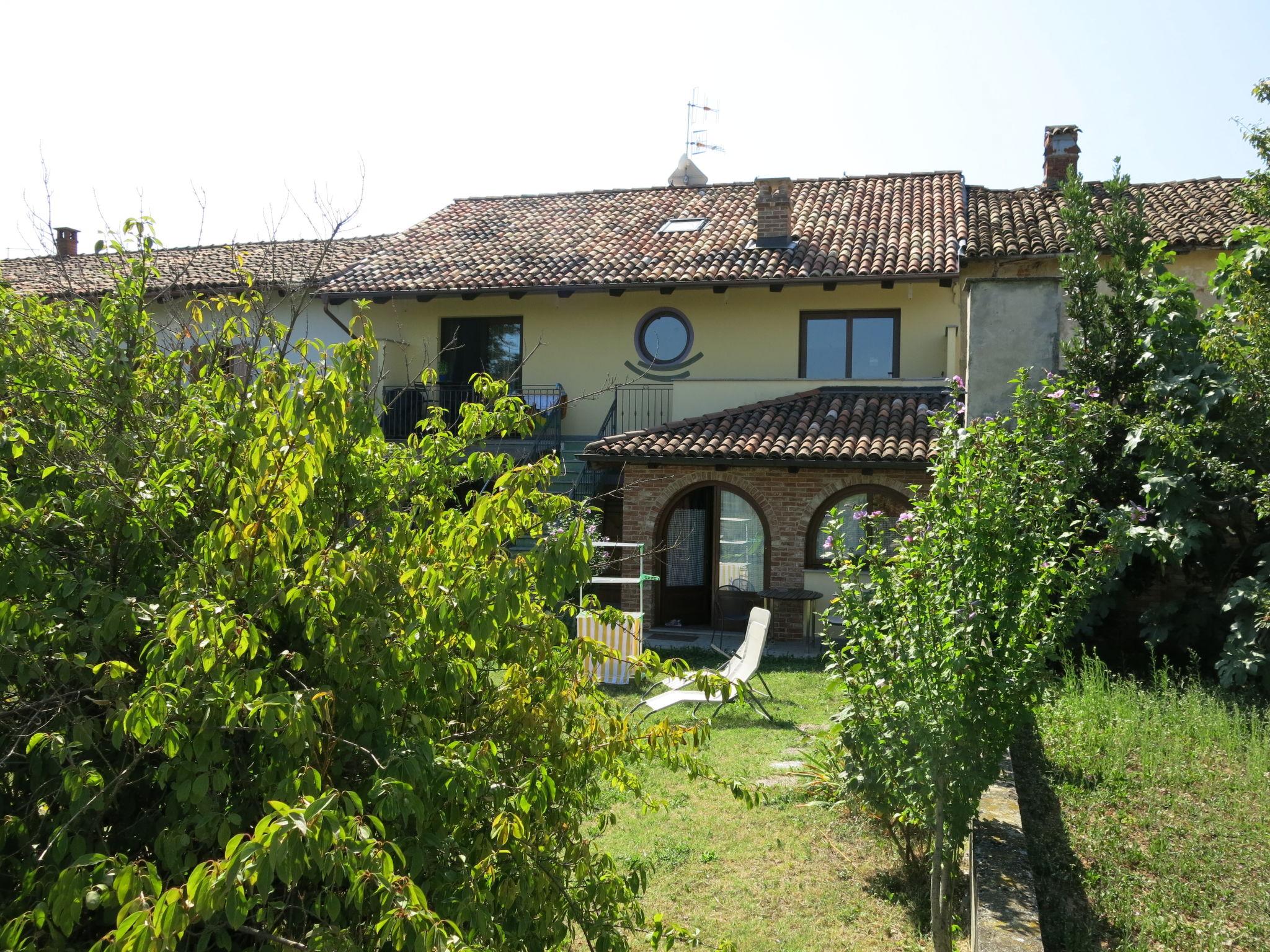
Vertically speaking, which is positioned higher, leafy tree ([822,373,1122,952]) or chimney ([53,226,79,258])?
chimney ([53,226,79,258])

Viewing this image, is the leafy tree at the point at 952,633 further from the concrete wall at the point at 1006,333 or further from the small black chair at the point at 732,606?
the small black chair at the point at 732,606

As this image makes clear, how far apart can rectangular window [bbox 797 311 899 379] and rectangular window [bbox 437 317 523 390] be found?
17.7 feet

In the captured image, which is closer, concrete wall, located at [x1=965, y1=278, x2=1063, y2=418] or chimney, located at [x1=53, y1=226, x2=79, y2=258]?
concrete wall, located at [x1=965, y1=278, x2=1063, y2=418]

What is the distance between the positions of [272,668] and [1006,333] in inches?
359

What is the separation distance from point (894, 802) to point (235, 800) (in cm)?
340

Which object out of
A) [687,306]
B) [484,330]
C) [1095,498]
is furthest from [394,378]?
[1095,498]

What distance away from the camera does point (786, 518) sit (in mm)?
14195

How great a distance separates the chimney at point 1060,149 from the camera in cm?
1872

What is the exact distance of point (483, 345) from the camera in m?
18.9

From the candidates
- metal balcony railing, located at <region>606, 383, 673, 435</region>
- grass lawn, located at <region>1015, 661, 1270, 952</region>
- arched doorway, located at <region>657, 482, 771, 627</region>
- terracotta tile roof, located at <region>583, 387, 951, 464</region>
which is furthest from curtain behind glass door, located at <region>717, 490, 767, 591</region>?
grass lawn, located at <region>1015, 661, 1270, 952</region>

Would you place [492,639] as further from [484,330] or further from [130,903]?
[484,330]

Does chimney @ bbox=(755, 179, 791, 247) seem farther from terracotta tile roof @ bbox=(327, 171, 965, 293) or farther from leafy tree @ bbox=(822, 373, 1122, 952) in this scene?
leafy tree @ bbox=(822, 373, 1122, 952)

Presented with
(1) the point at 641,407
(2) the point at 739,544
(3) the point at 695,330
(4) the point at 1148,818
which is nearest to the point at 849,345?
(3) the point at 695,330

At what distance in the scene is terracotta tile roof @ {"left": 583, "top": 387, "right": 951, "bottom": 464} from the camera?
44.5ft
